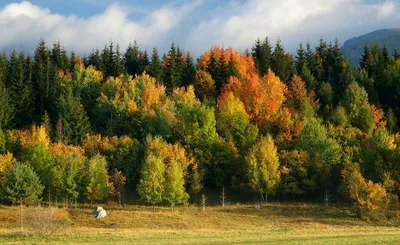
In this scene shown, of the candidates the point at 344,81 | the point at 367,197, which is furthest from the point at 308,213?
the point at 344,81

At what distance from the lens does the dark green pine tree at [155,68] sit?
88312 millimetres

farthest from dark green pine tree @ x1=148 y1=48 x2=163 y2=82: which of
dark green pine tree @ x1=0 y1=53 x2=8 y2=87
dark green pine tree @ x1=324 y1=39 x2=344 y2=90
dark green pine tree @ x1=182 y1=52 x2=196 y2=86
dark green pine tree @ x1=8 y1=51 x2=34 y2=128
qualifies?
dark green pine tree @ x1=324 y1=39 x2=344 y2=90

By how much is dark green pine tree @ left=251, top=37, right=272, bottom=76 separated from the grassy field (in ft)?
120

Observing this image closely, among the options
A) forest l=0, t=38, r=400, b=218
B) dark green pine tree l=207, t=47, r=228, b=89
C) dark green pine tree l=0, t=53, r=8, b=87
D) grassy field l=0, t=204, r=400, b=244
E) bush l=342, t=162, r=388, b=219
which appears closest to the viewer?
grassy field l=0, t=204, r=400, b=244

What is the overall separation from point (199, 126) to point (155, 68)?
70.4 ft

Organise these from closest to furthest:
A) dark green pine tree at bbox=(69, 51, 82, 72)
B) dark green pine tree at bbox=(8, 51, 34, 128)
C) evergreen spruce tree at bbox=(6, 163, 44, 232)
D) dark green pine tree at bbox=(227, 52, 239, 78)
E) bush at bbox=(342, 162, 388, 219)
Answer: bush at bbox=(342, 162, 388, 219), evergreen spruce tree at bbox=(6, 163, 44, 232), dark green pine tree at bbox=(8, 51, 34, 128), dark green pine tree at bbox=(227, 52, 239, 78), dark green pine tree at bbox=(69, 51, 82, 72)

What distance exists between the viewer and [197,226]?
49.8m

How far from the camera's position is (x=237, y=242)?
31438 millimetres

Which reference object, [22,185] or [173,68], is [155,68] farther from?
[22,185]

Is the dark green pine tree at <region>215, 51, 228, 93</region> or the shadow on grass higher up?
the dark green pine tree at <region>215, 51, 228, 93</region>

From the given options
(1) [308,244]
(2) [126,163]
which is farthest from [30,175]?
(1) [308,244]

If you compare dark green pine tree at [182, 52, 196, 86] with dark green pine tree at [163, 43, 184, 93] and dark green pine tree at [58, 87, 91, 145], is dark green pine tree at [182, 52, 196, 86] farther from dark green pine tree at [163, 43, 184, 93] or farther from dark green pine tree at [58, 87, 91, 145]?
dark green pine tree at [58, 87, 91, 145]

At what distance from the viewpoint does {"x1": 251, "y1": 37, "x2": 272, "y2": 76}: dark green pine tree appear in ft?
298

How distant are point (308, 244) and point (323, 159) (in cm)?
3720
